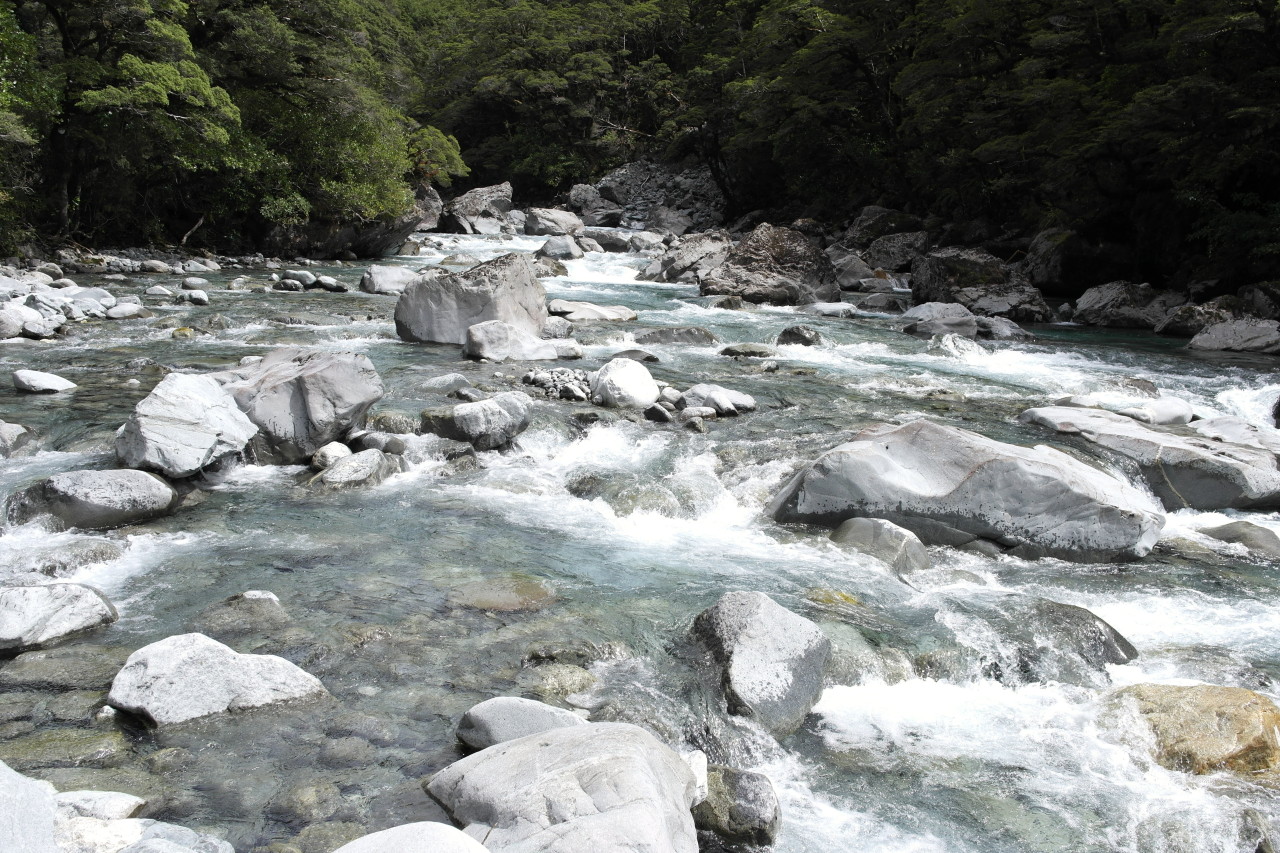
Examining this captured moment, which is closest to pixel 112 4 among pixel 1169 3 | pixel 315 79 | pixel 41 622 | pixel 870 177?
pixel 315 79

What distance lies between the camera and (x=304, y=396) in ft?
24.6

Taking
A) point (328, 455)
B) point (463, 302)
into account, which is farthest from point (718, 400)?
point (463, 302)

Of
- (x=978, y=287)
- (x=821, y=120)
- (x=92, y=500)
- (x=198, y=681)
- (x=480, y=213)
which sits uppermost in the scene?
(x=821, y=120)

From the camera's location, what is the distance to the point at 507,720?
364 cm

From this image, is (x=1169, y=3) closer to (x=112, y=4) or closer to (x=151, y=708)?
(x=112, y=4)

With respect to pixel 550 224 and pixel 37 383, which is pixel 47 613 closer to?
pixel 37 383

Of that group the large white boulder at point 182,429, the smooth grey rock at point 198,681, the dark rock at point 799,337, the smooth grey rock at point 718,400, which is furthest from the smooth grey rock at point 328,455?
the dark rock at point 799,337

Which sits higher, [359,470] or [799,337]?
[799,337]

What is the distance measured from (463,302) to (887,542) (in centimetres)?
783

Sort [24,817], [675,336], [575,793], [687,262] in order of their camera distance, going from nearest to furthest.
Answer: [24,817]
[575,793]
[675,336]
[687,262]

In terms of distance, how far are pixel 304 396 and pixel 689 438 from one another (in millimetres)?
3468

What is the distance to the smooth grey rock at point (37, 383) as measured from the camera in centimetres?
881

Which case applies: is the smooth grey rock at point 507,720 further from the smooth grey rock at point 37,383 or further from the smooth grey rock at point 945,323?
the smooth grey rock at point 945,323

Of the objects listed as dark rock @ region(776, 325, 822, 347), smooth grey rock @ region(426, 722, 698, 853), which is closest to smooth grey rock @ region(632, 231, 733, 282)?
dark rock @ region(776, 325, 822, 347)
